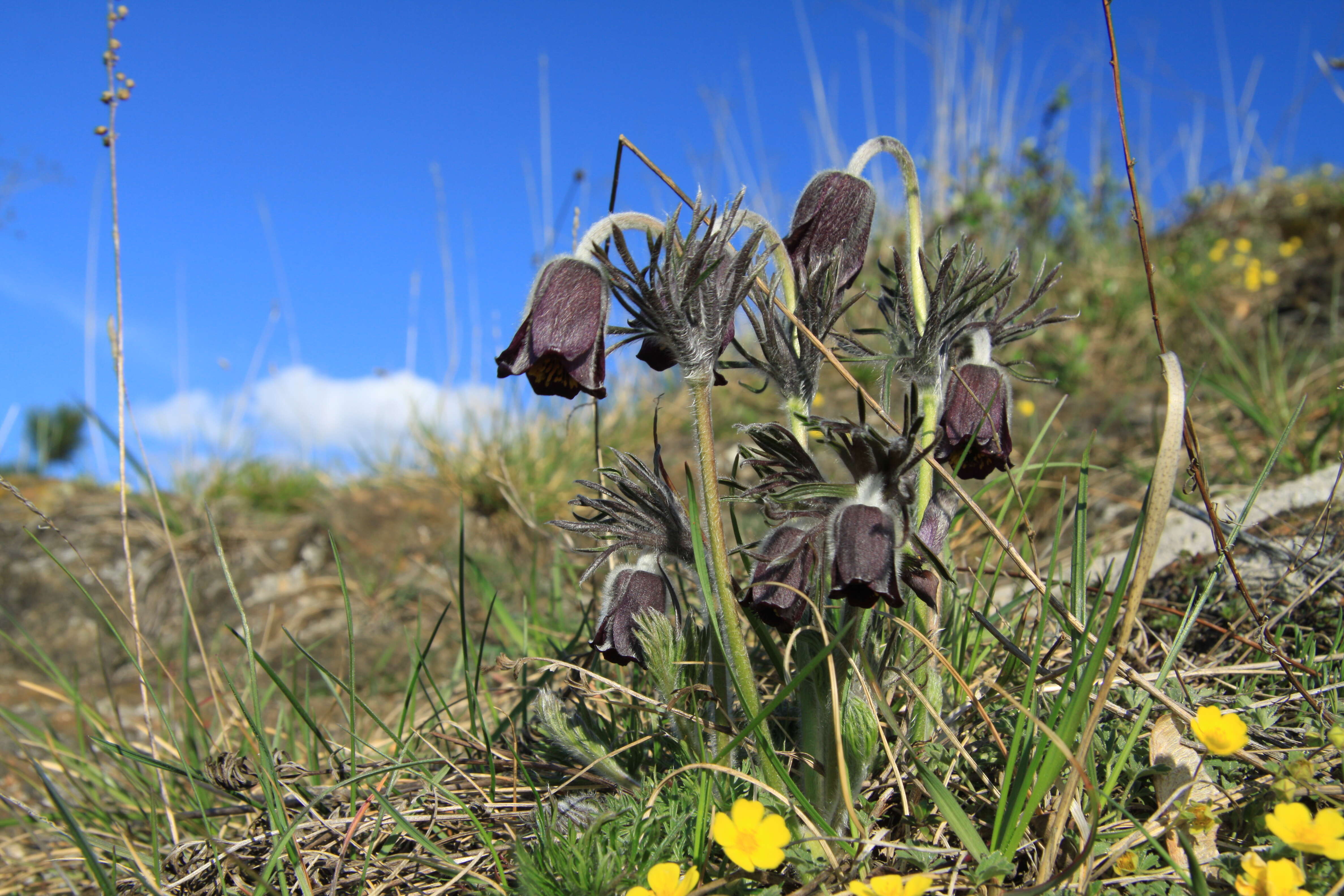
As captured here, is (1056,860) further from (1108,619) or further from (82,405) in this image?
(82,405)

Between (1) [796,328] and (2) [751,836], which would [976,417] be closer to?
(1) [796,328]

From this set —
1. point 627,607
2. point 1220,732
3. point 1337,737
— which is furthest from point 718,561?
point 1337,737

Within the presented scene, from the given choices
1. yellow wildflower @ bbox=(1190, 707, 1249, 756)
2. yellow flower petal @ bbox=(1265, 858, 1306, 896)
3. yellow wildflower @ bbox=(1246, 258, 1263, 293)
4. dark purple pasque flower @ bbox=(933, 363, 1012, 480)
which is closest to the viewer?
yellow flower petal @ bbox=(1265, 858, 1306, 896)

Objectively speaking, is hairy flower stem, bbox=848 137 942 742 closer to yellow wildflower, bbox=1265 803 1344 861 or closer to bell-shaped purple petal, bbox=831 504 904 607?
bell-shaped purple petal, bbox=831 504 904 607

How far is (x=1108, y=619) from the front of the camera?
107 centimetres

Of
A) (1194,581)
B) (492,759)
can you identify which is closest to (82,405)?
(492,759)

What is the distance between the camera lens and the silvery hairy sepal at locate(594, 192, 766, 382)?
1106 mm

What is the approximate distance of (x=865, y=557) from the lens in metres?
1.04

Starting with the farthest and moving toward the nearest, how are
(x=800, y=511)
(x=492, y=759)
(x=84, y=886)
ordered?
1. (x=84, y=886)
2. (x=492, y=759)
3. (x=800, y=511)

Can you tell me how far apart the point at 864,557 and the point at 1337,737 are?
75cm

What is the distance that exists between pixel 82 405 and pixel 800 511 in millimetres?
1726

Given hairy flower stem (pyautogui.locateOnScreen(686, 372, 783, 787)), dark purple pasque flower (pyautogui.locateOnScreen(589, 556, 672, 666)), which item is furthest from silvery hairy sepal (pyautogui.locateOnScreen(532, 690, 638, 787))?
hairy flower stem (pyautogui.locateOnScreen(686, 372, 783, 787))

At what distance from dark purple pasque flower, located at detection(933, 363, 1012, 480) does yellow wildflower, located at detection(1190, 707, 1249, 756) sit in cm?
44

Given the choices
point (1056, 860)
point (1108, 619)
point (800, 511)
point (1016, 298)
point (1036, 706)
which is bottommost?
point (1056, 860)
